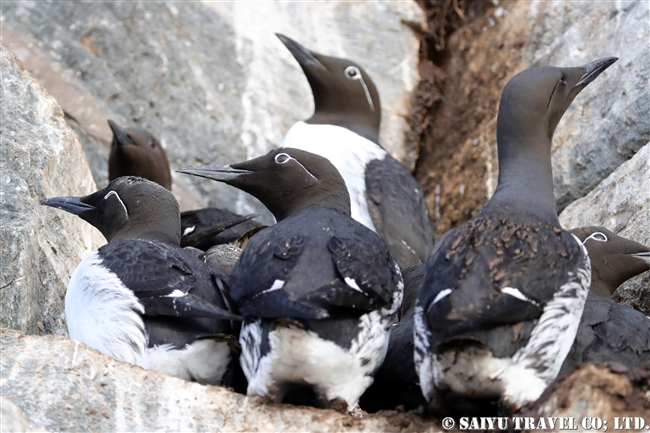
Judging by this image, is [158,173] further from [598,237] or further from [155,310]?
[598,237]

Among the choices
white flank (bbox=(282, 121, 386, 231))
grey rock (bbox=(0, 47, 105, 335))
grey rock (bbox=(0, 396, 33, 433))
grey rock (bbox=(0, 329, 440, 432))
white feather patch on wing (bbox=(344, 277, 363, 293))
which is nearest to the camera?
grey rock (bbox=(0, 396, 33, 433))

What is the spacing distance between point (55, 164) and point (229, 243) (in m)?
1.50

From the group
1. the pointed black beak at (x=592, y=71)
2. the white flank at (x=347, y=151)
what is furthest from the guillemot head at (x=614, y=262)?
the white flank at (x=347, y=151)

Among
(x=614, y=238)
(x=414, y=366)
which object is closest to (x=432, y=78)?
(x=614, y=238)

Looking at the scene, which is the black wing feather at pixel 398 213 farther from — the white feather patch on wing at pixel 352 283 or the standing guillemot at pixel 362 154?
the white feather patch on wing at pixel 352 283

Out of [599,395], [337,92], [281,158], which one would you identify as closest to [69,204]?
[281,158]

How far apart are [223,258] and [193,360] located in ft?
5.14

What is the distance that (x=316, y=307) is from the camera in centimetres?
430

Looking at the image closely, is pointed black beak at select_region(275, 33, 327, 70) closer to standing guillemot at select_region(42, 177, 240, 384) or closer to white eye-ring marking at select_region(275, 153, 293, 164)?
white eye-ring marking at select_region(275, 153, 293, 164)

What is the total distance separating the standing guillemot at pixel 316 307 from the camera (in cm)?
439

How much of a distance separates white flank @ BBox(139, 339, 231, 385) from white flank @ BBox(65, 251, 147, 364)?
0.08m

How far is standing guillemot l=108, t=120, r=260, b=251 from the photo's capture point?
7.38m

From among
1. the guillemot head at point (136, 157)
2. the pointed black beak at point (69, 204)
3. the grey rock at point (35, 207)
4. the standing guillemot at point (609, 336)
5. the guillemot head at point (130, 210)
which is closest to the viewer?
the standing guillemot at point (609, 336)

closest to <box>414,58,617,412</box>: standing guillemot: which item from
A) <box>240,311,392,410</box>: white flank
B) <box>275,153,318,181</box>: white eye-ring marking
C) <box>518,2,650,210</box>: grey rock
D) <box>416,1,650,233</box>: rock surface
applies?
<box>240,311,392,410</box>: white flank
